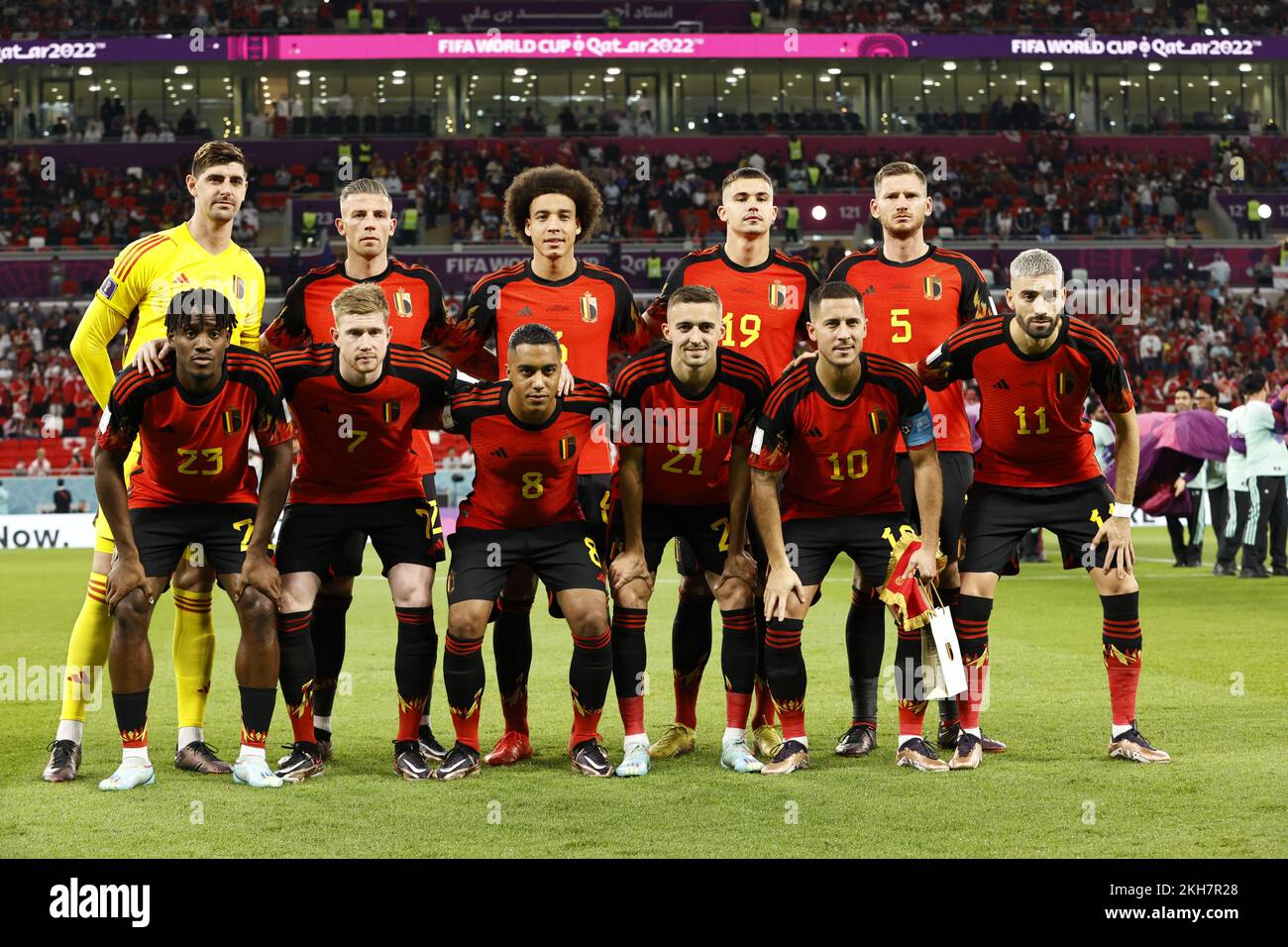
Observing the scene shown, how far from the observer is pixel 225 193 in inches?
250

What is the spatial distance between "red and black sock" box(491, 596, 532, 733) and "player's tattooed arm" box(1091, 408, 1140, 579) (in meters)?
2.51

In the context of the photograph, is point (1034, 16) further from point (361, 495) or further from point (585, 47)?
point (361, 495)

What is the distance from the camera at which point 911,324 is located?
6762 mm

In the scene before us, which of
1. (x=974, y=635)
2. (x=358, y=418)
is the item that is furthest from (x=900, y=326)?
(x=358, y=418)

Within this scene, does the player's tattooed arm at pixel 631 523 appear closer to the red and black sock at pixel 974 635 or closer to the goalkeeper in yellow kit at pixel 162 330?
the red and black sock at pixel 974 635

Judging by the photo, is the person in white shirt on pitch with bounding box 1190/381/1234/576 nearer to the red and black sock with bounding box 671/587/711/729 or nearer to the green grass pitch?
the green grass pitch

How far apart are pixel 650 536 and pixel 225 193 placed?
7.77 feet

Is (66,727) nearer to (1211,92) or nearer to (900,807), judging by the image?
(900,807)

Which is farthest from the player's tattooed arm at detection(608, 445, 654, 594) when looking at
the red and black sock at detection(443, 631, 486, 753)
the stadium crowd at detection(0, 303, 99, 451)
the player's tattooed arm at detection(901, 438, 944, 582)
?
A: the stadium crowd at detection(0, 303, 99, 451)

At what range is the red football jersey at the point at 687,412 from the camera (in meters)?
6.27

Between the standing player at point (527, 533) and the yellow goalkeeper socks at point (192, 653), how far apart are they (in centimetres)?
110

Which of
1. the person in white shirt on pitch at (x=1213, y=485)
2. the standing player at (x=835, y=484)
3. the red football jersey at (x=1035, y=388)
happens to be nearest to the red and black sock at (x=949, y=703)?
the standing player at (x=835, y=484)

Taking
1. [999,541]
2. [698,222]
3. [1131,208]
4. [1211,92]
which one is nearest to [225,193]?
[999,541]

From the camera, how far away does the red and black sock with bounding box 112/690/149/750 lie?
5.84 m
